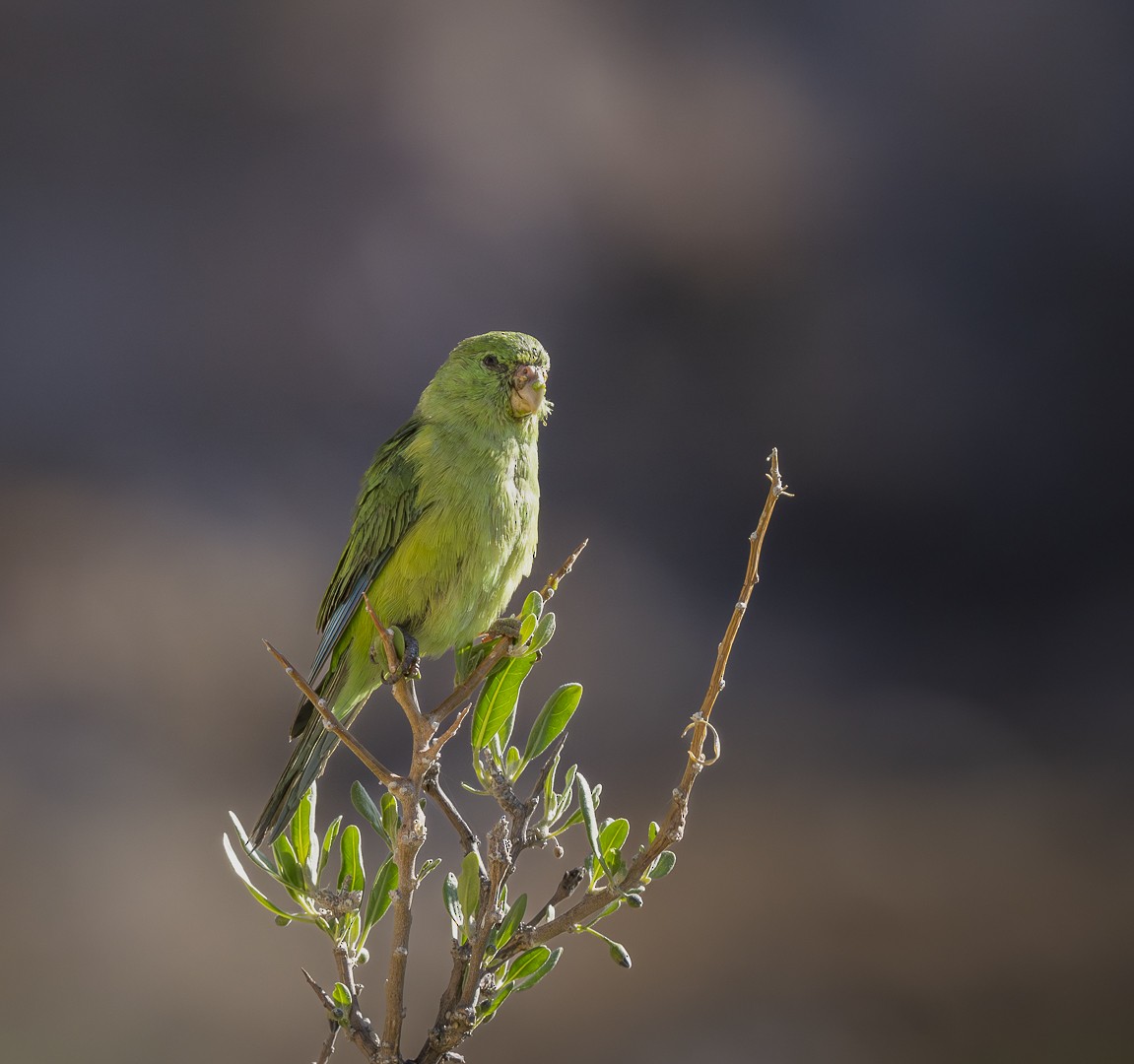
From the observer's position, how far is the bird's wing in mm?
1187

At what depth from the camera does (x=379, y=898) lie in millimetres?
753

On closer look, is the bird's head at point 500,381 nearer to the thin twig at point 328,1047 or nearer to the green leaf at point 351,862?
the green leaf at point 351,862

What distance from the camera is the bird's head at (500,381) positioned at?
1202 mm

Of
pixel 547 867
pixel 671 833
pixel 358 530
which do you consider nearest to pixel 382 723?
pixel 547 867

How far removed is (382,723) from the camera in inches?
89.3

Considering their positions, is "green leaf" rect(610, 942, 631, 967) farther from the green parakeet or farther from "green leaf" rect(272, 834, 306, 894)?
the green parakeet

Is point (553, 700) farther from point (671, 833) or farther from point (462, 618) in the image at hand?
point (462, 618)

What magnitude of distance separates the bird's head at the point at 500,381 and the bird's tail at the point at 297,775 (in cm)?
39

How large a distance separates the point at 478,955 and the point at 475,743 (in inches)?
5.7

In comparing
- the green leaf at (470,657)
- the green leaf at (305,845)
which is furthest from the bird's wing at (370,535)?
the green leaf at (305,845)

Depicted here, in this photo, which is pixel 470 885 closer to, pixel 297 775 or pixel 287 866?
pixel 287 866

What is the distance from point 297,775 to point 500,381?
47 centimetres

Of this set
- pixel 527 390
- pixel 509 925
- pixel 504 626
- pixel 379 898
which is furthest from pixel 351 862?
pixel 527 390

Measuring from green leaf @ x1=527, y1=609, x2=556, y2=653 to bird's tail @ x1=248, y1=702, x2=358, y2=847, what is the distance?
0.29 meters
